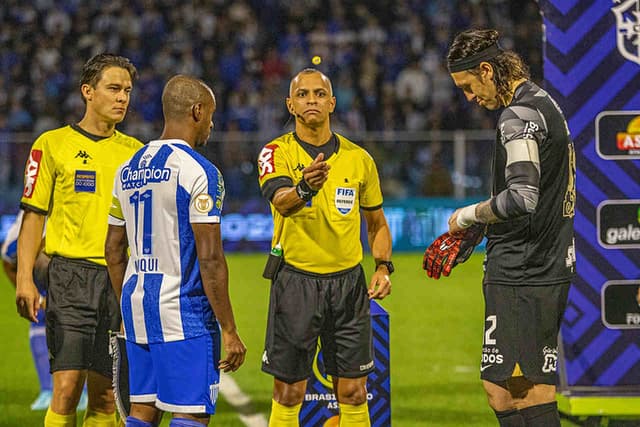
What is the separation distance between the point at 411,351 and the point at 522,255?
5.19 meters

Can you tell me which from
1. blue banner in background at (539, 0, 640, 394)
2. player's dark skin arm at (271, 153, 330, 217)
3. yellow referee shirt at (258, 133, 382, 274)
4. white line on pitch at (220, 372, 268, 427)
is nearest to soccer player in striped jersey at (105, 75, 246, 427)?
player's dark skin arm at (271, 153, 330, 217)

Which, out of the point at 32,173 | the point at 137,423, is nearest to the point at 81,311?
the point at 32,173

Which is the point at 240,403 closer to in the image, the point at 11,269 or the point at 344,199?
the point at 11,269

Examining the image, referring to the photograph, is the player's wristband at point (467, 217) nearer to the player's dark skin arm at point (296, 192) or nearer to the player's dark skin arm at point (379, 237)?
the player's dark skin arm at point (296, 192)

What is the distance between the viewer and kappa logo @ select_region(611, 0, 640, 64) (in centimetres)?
694

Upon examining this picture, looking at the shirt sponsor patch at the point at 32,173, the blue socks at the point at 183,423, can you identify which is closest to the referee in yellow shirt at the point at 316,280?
the blue socks at the point at 183,423

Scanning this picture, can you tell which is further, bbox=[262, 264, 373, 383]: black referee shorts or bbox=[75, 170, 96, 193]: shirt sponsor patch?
bbox=[75, 170, 96, 193]: shirt sponsor patch

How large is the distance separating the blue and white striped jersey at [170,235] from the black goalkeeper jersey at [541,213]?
1.42m

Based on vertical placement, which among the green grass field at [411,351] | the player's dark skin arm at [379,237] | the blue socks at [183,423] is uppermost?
the player's dark skin arm at [379,237]

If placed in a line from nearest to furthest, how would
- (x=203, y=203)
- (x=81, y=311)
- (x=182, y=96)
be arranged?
(x=203, y=203) → (x=182, y=96) → (x=81, y=311)

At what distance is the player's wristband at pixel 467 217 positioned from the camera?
195 inches

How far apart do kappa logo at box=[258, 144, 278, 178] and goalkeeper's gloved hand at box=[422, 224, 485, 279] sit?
105cm

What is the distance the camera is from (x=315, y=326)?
18.6 feet

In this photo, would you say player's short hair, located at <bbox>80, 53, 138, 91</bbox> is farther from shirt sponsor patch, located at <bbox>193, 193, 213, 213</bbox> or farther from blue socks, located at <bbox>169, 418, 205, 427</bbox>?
blue socks, located at <bbox>169, 418, 205, 427</bbox>
